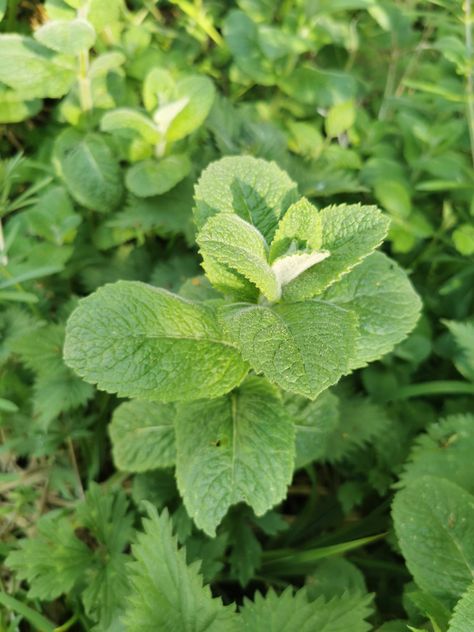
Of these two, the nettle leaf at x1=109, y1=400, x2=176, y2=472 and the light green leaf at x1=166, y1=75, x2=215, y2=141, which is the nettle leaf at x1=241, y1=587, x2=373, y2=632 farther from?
the light green leaf at x1=166, y1=75, x2=215, y2=141

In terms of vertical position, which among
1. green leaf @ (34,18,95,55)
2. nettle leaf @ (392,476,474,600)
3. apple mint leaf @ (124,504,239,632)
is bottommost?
nettle leaf @ (392,476,474,600)

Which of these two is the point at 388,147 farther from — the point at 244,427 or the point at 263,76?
the point at 244,427

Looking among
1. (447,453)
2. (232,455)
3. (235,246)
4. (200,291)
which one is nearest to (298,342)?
(235,246)

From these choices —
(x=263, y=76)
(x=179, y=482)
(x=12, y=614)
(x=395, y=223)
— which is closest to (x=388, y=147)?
(x=395, y=223)

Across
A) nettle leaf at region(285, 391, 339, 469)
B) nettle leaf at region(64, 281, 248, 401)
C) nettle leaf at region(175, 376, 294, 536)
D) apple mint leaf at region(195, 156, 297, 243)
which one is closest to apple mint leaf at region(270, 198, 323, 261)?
apple mint leaf at region(195, 156, 297, 243)

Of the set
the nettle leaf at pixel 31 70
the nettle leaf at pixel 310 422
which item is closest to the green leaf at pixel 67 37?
the nettle leaf at pixel 31 70

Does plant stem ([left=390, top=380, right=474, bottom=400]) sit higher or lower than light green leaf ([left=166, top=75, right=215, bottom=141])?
lower

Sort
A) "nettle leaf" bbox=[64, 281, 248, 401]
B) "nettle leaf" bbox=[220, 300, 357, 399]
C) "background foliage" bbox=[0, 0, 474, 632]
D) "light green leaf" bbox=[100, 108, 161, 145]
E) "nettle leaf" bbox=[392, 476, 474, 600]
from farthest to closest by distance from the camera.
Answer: "light green leaf" bbox=[100, 108, 161, 145] < "background foliage" bbox=[0, 0, 474, 632] < "nettle leaf" bbox=[392, 476, 474, 600] < "nettle leaf" bbox=[64, 281, 248, 401] < "nettle leaf" bbox=[220, 300, 357, 399]

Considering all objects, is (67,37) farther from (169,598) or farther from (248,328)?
(169,598)
